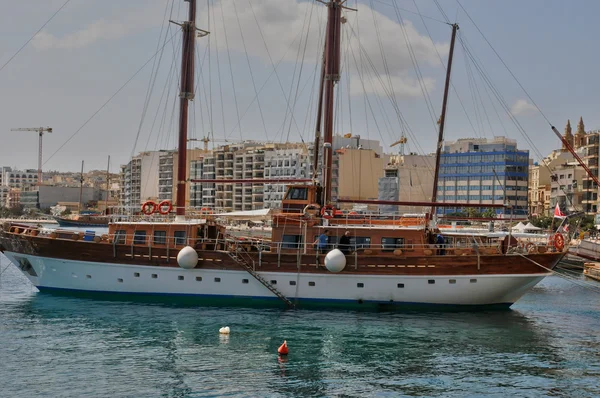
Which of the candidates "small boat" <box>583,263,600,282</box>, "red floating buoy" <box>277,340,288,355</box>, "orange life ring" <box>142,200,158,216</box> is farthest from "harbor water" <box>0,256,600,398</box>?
"small boat" <box>583,263,600,282</box>

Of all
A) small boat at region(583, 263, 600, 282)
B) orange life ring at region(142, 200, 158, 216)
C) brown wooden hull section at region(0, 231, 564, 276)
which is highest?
orange life ring at region(142, 200, 158, 216)

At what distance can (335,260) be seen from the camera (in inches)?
1166

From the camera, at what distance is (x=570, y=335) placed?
86.3 feet

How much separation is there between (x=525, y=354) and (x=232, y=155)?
132144 millimetres

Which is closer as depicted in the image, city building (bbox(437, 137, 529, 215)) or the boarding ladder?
the boarding ladder

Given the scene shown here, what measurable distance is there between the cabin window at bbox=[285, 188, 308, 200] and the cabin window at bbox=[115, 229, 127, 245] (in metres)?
6.88

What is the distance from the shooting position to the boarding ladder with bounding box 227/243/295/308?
3045cm

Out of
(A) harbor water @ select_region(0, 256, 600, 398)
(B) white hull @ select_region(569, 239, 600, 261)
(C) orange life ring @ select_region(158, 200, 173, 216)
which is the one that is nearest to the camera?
(A) harbor water @ select_region(0, 256, 600, 398)

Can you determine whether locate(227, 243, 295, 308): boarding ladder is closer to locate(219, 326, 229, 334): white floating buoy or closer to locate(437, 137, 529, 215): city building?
locate(219, 326, 229, 334): white floating buoy

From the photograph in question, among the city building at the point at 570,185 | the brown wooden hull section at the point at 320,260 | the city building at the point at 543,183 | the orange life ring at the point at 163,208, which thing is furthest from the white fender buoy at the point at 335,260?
the city building at the point at 543,183

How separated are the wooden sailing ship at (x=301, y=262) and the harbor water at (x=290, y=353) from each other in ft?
3.54

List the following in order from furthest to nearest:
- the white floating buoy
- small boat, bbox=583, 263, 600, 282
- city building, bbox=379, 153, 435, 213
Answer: city building, bbox=379, 153, 435, 213
small boat, bbox=583, 263, 600, 282
the white floating buoy

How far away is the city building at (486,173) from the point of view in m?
109

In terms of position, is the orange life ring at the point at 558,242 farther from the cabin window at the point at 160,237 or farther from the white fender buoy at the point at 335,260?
the cabin window at the point at 160,237
